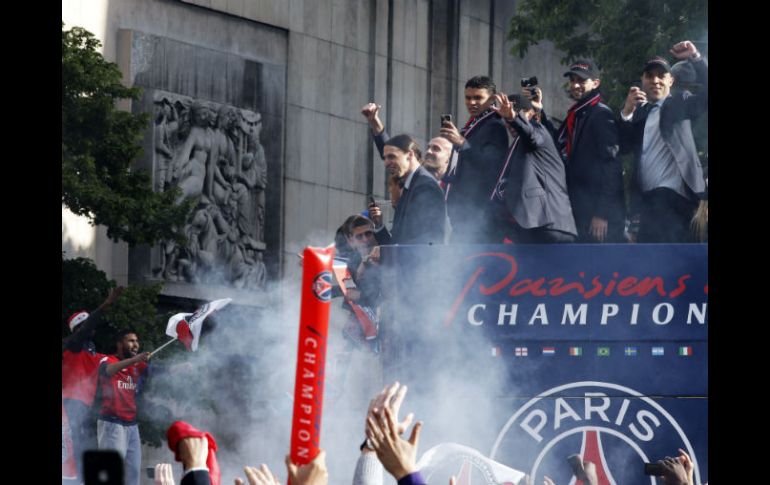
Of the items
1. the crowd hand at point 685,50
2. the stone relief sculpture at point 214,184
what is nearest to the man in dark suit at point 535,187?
the crowd hand at point 685,50

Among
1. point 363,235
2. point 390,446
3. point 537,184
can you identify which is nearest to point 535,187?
point 537,184

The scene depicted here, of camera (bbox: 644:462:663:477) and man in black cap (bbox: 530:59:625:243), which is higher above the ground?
man in black cap (bbox: 530:59:625:243)

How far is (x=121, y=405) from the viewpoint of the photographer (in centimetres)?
1695

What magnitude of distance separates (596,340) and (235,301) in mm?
15603

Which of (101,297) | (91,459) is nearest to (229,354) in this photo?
(101,297)

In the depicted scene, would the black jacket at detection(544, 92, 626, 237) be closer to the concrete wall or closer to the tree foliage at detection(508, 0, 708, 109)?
the tree foliage at detection(508, 0, 708, 109)

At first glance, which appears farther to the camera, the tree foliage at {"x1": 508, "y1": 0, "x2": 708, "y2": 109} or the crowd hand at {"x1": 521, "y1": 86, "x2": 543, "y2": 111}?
the tree foliage at {"x1": 508, "y1": 0, "x2": 708, "y2": 109}

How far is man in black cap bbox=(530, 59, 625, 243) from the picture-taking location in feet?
39.9

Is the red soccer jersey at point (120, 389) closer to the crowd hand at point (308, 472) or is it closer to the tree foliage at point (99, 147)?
the tree foliage at point (99, 147)

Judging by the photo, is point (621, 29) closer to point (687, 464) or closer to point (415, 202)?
point (415, 202)

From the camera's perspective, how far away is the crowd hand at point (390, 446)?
557 centimetres

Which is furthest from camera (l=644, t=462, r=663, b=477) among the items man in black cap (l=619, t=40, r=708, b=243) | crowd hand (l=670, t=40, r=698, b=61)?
crowd hand (l=670, t=40, r=698, b=61)

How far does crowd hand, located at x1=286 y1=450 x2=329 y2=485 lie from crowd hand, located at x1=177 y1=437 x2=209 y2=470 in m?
1.28
